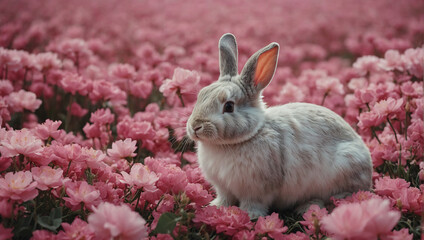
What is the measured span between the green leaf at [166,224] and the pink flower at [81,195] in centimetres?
31

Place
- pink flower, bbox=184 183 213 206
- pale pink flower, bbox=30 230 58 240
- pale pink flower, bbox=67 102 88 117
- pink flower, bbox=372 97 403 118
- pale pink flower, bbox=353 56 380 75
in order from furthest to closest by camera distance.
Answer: pale pink flower, bbox=353 56 380 75 < pale pink flower, bbox=67 102 88 117 < pink flower, bbox=372 97 403 118 < pink flower, bbox=184 183 213 206 < pale pink flower, bbox=30 230 58 240

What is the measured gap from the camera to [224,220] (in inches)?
73.9

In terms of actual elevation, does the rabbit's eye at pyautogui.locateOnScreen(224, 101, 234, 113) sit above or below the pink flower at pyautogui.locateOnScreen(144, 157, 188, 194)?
above

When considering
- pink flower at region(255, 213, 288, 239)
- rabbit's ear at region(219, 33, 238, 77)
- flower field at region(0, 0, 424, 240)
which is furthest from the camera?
rabbit's ear at region(219, 33, 238, 77)

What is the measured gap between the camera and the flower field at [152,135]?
174cm

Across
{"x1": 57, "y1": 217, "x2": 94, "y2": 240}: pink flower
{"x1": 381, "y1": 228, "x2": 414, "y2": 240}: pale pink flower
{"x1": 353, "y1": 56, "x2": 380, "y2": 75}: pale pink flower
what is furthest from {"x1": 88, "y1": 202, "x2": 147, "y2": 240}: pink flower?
{"x1": 353, "y1": 56, "x2": 380, "y2": 75}: pale pink flower

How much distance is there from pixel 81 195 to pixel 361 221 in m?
1.17

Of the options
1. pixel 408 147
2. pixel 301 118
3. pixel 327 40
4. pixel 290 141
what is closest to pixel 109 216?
pixel 290 141

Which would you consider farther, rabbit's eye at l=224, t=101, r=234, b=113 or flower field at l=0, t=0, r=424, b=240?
rabbit's eye at l=224, t=101, r=234, b=113

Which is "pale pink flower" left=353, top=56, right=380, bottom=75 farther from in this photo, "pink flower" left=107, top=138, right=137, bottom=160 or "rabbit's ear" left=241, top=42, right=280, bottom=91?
Answer: "pink flower" left=107, top=138, right=137, bottom=160

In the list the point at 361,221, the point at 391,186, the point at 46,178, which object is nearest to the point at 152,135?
the point at 46,178

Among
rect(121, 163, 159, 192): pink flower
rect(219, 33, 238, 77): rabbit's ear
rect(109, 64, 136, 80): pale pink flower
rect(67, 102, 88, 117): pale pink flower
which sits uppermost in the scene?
rect(219, 33, 238, 77): rabbit's ear

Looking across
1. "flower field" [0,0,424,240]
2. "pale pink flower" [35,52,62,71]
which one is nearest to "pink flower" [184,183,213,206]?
"flower field" [0,0,424,240]

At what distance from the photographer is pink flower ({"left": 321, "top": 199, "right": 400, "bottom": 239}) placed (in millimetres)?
1401
